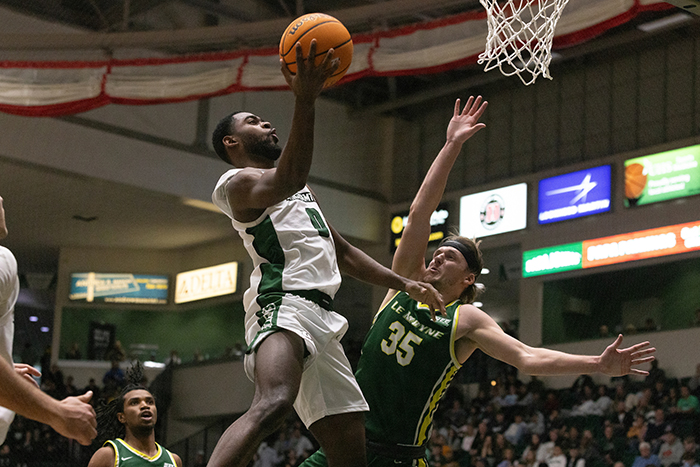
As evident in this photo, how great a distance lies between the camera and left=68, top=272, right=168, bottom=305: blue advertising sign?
2211 cm

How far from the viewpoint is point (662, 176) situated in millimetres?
15477

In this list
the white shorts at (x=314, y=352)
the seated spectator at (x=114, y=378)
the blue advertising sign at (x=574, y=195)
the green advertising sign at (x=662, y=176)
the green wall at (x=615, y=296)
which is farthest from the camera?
the seated spectator at (x=114, y=378)

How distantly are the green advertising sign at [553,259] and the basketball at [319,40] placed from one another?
42.5 ft

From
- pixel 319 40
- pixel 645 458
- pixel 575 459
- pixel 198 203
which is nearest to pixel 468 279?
pixel 319 40

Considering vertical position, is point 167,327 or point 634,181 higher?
point 634,181

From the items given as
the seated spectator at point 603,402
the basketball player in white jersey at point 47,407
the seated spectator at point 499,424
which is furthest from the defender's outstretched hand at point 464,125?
the seated spectator at point 499,424

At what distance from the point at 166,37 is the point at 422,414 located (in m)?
10.6

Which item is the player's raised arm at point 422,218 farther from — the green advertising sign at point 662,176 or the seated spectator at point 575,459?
the green advertising sign at point 662,176

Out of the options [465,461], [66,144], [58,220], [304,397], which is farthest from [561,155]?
[304,397]

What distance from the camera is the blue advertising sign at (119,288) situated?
22109 mm

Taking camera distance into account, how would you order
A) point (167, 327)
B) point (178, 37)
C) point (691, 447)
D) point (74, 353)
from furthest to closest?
point (167, 327), point (74, 353), point (178, 37), point (691, 447)

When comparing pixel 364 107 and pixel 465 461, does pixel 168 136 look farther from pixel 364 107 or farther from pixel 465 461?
pixel 465 461

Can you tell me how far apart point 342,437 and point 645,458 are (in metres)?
9.10

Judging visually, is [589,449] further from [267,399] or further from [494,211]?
[267,399]
